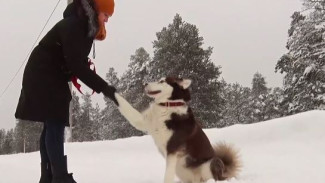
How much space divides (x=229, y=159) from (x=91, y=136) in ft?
146

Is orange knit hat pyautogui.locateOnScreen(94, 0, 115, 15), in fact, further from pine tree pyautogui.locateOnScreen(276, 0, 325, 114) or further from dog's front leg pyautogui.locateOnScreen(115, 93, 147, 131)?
pine tree pyautogui.locateOnScreen(276, 0, 325, 114)

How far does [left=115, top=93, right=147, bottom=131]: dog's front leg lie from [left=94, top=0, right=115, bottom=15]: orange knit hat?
840mm

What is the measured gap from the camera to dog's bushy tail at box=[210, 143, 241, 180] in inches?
172

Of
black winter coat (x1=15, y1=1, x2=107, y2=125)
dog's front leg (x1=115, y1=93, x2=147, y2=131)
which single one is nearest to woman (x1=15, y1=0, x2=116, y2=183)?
black winter coat (x1=15, y1=1, x2=107, y2=125)

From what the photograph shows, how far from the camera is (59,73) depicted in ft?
12.8

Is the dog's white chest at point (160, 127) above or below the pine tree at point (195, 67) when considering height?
below

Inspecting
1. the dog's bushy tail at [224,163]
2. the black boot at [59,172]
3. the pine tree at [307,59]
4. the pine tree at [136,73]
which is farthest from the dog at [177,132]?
the pine tree at [136,73]

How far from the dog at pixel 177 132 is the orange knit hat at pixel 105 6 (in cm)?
95

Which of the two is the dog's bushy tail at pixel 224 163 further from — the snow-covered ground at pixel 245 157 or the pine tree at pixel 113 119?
the pine tree at pixel 113 119

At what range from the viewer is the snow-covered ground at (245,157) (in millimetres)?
4977

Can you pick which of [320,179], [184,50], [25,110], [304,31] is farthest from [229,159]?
[184,50]

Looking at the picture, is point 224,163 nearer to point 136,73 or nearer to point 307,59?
point 307,59

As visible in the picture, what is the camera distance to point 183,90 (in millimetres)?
4391

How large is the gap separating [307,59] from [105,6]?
66.5 ft
